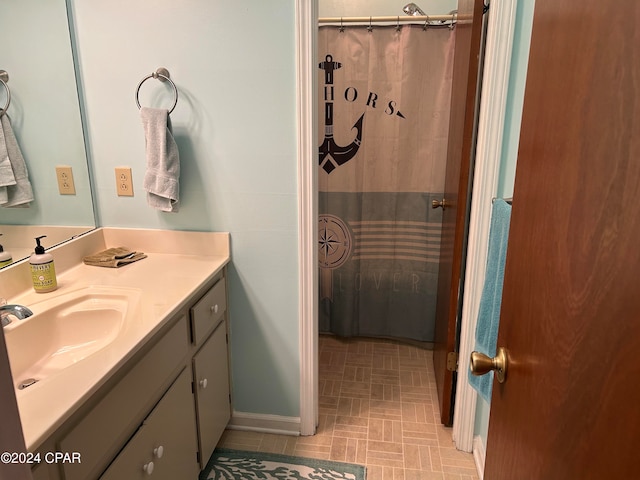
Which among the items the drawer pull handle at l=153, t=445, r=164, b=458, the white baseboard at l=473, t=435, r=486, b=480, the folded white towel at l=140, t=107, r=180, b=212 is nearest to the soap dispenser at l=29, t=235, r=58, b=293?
the folded white towel at l=140, t=107, r=180, b=212

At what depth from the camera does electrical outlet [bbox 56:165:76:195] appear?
1.74 meters

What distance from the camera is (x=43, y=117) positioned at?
1.64 m

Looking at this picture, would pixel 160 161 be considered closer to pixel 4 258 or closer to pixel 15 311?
pixel 4 258

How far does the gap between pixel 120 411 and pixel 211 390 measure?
688 mm

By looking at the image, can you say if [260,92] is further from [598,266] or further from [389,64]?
[598,266]

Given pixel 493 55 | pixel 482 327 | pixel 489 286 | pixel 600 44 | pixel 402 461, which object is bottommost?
pixel 402 461

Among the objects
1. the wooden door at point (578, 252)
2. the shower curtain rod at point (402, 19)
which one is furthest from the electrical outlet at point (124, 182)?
the wooden door at point (578, 252)

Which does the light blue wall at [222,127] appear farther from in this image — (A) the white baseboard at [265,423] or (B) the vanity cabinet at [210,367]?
(A) the white baseboard at [265,423]

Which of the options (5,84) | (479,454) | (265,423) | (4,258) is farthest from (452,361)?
(5,84)

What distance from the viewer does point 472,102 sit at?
1.75 metres

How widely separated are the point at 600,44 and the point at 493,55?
1.14 metres

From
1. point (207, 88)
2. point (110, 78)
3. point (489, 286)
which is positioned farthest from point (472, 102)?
point (110, 78)

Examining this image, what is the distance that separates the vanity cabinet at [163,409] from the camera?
1.01 m

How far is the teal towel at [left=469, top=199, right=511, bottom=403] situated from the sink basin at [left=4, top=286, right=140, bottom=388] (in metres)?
1.05
